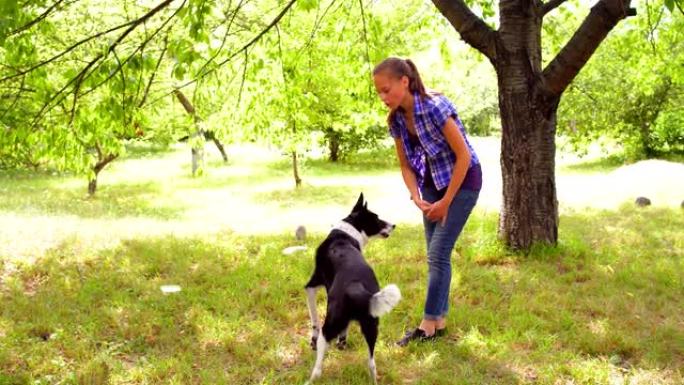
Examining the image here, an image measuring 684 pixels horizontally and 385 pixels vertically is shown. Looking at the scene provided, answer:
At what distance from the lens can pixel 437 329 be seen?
16.1 ft

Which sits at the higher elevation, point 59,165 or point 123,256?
point 59,165

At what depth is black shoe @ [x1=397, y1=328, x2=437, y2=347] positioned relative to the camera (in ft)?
15.6

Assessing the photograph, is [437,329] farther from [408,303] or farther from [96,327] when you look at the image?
[96,327]

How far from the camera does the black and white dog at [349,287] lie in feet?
12.4

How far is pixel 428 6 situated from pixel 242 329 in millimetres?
7770

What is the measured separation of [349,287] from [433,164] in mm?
1205

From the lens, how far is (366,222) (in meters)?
4.94

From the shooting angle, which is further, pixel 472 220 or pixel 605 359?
pixel 472 220

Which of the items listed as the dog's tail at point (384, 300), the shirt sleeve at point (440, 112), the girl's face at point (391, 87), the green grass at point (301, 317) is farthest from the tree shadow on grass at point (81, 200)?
the dog's tail at point (384, 300)

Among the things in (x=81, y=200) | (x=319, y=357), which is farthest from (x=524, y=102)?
(x=81, y=200)

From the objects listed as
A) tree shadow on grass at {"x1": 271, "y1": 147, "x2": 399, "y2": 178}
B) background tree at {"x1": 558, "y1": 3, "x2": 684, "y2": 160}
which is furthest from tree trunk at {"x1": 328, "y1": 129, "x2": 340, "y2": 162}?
background tree at {"x1": 558, "y1": 3, "x2": 684, "y2": 160}

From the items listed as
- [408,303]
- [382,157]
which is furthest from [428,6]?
[382,157]

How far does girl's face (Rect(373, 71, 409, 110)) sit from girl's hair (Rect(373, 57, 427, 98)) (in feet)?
0.09

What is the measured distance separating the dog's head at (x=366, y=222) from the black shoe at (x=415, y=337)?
0.87 metres
